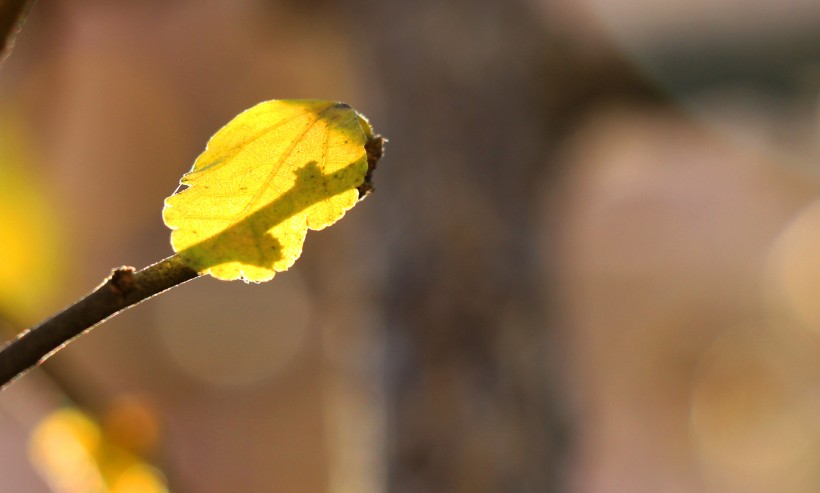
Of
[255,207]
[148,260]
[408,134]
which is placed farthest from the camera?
A: [148,260]

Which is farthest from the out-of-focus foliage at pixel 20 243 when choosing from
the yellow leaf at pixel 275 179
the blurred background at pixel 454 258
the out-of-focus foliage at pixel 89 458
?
the yellow leaf at pixel 275 179

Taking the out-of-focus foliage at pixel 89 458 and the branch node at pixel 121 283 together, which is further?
the out-of-focus foliage at pixel 89 458

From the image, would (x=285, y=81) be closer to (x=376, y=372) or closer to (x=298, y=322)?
(x=298, y=322)

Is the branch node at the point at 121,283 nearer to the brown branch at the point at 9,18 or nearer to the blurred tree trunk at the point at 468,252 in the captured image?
the brown branch at the point at 9,18

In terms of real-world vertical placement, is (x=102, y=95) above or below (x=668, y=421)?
above

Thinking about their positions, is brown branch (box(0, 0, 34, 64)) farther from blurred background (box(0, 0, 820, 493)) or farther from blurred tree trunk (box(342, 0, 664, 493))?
blurred tree trunk (box(342, 0, 664, 493))

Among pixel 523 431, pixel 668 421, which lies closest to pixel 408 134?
pixel 523 431
